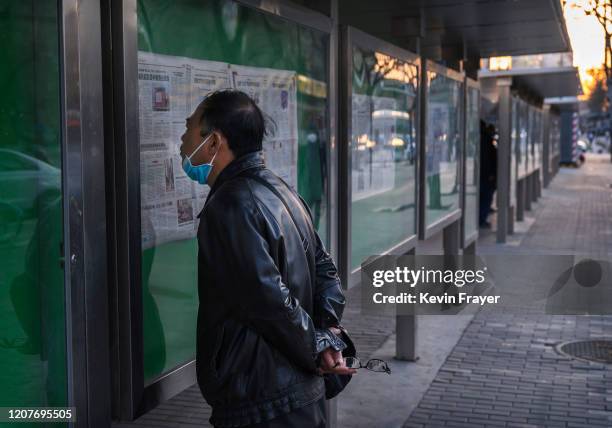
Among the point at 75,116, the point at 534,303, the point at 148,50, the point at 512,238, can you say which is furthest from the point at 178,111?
the point at 512,238

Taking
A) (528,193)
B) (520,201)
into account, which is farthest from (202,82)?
(528,193)

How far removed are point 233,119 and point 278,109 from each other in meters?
1.43

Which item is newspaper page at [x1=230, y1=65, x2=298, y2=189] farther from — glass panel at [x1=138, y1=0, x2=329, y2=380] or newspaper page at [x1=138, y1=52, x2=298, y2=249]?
newspaper page at [x1=138, y1=52, x2=298, y2=249]

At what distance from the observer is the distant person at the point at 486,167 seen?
14.7 meters

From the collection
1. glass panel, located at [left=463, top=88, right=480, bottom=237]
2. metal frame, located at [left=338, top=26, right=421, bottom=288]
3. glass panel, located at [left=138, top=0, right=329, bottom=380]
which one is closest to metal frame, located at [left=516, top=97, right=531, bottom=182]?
glass panel, located at [left=463, top=88, right=480, bottom=237]

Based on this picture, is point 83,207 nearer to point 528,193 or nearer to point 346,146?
point 346,146

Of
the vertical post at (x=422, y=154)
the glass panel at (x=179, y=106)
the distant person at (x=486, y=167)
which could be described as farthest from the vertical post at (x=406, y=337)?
the distant person at (x=486, y=167)

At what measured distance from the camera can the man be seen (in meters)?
2.33

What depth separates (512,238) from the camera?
14.2 metres

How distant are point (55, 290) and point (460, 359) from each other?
15.2 feet

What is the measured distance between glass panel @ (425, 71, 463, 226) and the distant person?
6731mm

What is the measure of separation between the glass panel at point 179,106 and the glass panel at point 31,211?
0.42 m

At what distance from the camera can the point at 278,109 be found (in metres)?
3.89

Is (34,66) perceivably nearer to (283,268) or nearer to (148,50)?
(148,50)
